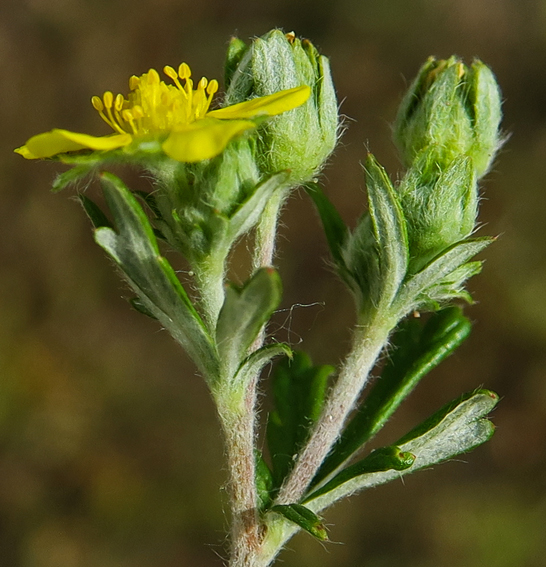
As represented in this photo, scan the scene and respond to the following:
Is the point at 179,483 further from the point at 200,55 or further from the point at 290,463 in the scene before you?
the point at 200,55

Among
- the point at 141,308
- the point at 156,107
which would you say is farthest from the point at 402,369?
the point at 156,107

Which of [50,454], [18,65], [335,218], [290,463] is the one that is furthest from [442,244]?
[18,65]

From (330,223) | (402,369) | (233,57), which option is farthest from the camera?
(402,369)

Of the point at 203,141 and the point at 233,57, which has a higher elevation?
the point at 233,57

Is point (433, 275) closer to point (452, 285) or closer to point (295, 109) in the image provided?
point (452, 285)

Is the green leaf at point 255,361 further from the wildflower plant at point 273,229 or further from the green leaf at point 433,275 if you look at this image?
the green leaf at point 433,275

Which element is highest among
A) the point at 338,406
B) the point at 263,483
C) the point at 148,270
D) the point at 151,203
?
the point at 151,203

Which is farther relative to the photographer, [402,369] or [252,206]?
[402,369]
